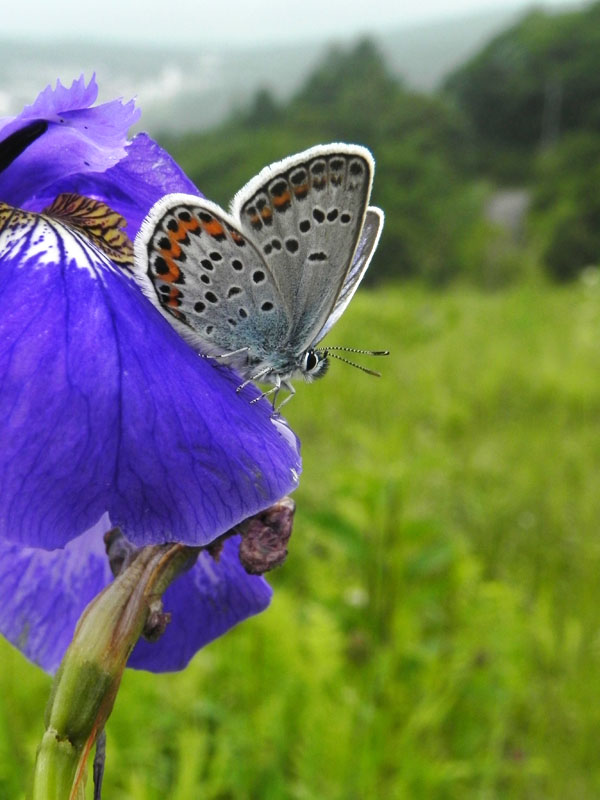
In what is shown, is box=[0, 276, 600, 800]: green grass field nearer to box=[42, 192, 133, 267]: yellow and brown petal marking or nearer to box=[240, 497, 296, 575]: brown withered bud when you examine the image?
box=[240, 497, 296, 575]: brown withered bud

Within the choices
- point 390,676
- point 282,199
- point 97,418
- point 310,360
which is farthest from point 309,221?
point 390,676

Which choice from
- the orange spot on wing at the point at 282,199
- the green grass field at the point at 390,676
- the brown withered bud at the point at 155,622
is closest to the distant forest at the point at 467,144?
the green grass field at the point at 390,676

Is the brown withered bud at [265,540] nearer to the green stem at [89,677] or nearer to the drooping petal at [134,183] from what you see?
the green stem at [89,677]

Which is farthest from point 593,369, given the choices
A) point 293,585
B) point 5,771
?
point 5,771

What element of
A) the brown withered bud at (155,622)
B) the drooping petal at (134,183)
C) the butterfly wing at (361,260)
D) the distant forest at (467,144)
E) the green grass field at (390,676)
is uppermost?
the drooping petal at (134,183)

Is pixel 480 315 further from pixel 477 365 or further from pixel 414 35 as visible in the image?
pixel 414 35

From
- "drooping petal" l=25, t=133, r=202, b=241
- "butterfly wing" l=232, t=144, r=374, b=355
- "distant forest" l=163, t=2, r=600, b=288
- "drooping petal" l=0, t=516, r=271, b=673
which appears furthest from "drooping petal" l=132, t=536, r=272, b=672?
"distant forest" l=163, t=2, r=600, b=288
